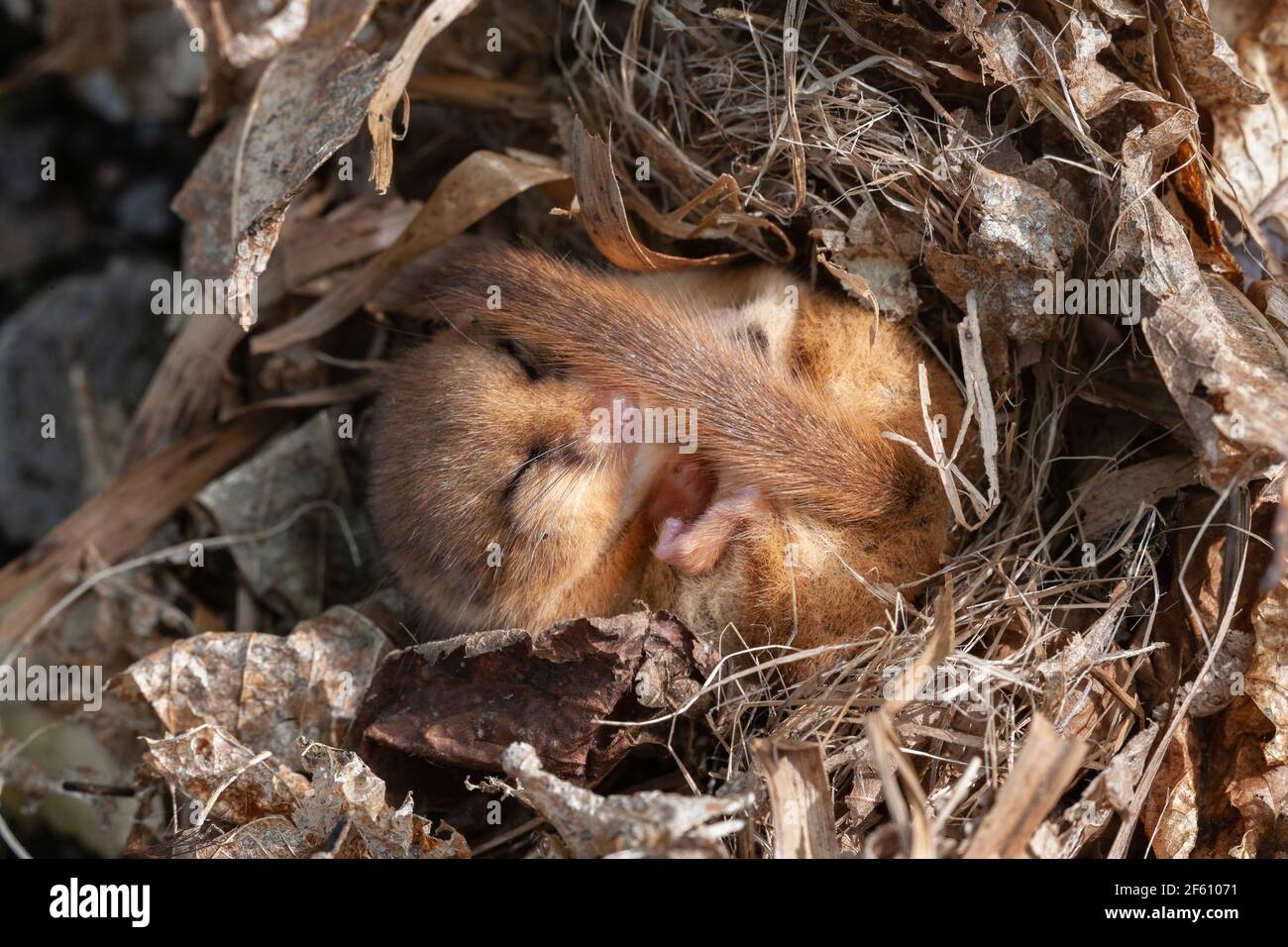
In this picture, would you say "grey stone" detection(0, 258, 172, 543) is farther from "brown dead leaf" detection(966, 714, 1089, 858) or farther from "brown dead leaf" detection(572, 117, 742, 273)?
"brown dead leaf" detection(966, 714, 1089, 858)

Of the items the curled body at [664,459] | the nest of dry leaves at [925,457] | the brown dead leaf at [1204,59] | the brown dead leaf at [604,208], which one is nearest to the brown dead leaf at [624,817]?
the nest of dry leaves at [925,457]

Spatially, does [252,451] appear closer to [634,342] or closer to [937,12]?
[634,342]

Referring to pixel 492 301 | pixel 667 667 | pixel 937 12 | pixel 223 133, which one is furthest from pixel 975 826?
pixel 223 133

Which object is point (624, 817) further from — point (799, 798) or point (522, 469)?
point (522, 469)

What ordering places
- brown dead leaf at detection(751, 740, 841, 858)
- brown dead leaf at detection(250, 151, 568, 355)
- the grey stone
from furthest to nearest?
1. the grey stone
2. brown dead leaf at detection(250, 151, 568, 355)
3. brown dead leaf at detection(751, 740, 841, 858)

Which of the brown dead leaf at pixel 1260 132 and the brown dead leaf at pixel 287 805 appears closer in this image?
the brown dead leaf at pixel 287 805

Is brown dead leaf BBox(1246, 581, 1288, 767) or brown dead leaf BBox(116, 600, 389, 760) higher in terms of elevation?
brown dead leaf BBox(1246, 581, 1288, 767)

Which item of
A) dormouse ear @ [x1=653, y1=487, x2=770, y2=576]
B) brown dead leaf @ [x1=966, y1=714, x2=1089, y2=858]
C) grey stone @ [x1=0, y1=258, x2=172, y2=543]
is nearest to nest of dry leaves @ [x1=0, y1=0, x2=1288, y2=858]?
brown dead leaf @ [x1=966, y1=714, x2=1089, y2=858]

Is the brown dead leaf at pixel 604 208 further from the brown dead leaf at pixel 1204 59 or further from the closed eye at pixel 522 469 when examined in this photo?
the brown dead leaf at pixel 1204 59
